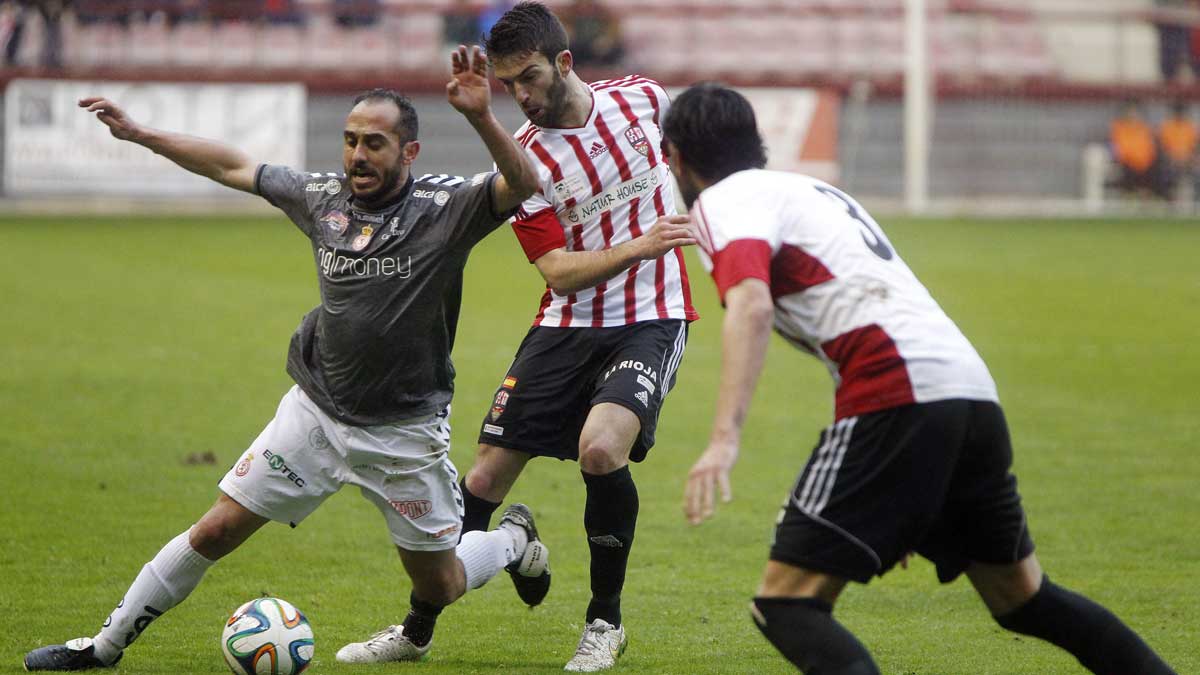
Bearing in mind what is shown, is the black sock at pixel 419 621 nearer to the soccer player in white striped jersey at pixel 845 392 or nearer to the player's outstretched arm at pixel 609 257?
the player's outstretched arm at pixel 609 257

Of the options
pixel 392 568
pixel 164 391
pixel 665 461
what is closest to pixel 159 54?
pixel 164 391

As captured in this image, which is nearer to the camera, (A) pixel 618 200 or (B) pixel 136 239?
(A) pixel 618 200

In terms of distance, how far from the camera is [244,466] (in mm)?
5191

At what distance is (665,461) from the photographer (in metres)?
9.69

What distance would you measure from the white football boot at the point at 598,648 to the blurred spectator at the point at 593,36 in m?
25.7

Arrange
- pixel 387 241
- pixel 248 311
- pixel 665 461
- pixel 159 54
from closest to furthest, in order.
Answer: pixel 387 241
pixel 665 461
pixel 248 311
pixel 159 54

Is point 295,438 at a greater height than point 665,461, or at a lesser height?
greater

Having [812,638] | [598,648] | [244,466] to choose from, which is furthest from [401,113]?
[812,638]

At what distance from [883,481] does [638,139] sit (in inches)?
91.4

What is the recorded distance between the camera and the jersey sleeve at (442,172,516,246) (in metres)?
5.11

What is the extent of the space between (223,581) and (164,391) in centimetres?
536

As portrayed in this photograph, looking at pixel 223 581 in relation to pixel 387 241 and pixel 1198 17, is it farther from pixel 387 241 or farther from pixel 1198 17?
pixel 1198 17

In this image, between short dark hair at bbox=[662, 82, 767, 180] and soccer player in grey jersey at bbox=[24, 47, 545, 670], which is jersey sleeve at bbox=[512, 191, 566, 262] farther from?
short dark hair at bbox=[662, 82, 767, 180]

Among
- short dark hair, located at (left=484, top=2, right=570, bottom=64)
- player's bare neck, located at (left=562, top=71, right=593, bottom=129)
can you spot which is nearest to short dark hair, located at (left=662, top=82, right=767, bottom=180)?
short dark hair, located at (left=484, top=2, right=570, bottom=64)
